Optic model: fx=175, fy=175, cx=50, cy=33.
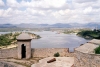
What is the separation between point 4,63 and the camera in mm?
12625

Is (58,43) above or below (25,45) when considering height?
below

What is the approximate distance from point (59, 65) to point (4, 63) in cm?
426

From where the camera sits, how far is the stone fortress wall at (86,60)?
296 inches

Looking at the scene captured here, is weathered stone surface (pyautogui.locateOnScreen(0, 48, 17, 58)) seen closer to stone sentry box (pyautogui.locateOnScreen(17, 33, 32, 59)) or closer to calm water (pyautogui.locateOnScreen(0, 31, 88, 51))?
stone sentry box (pyautogui.locateOnScreen(17, 33, 32, 59))

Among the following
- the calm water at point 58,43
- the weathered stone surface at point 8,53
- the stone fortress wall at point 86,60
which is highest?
the stone fortress wall at point 86,60

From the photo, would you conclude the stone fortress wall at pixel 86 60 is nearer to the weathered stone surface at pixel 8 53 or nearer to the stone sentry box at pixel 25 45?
the stone sentry box at pixel 25 45

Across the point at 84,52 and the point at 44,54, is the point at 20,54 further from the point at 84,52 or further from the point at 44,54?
the point at 84,52

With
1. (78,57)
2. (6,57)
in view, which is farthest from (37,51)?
(78,57)

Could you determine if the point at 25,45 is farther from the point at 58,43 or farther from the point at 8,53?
the point at 58,43

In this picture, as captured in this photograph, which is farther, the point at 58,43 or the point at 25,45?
the point at 58,43

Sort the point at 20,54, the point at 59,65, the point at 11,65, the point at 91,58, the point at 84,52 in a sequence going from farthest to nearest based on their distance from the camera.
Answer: the point at 20,54 < the point at 11,65 < the point at 59,65 < the point at 84,52 < the point at 91,58

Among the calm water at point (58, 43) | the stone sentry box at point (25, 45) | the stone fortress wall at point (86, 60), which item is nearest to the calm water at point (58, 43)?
the calm water at point (58, 43)

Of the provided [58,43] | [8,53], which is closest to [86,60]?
[8,53]

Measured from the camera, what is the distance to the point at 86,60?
8008mm
